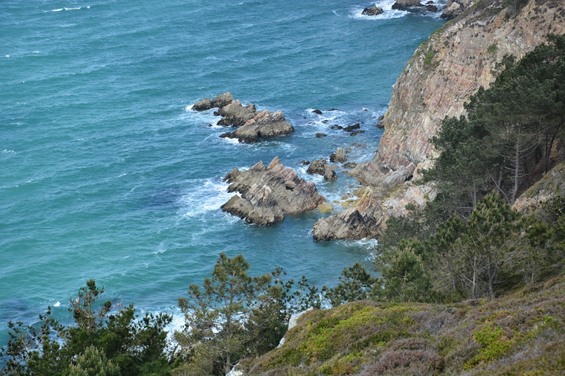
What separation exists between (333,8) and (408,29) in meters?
24.9

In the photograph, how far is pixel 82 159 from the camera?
4835 inches

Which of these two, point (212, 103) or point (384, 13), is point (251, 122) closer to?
point (212, 103)

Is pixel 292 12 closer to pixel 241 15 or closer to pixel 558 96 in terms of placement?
pixel 241 15

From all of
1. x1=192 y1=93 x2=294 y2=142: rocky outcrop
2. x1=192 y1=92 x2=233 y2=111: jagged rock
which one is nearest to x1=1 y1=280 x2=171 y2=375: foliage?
x1=192 y1=93 x2=294 y2=142: rocky outcrop

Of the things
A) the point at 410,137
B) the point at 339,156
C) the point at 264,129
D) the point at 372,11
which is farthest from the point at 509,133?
the point at 372,11

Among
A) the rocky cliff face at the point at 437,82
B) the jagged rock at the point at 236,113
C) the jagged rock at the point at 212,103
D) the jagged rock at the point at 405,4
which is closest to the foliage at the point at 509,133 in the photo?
the rocky cliff face at the point at 437,82

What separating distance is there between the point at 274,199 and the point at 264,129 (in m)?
24.5

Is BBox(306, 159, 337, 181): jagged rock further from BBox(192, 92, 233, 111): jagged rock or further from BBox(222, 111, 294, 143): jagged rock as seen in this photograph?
BBox(192, 92, 233, 111): jagged rock

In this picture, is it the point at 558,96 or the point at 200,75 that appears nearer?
the point at 558,96

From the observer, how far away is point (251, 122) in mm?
128875

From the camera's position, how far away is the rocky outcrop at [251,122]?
128 m

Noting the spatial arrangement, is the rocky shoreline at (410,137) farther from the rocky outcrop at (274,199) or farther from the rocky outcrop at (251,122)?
the rocky outcrop at (251,122)

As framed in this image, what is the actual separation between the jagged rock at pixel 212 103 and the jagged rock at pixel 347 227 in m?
45.6

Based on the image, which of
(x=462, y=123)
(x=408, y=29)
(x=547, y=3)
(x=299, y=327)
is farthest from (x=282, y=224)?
(x=408, y=29)
